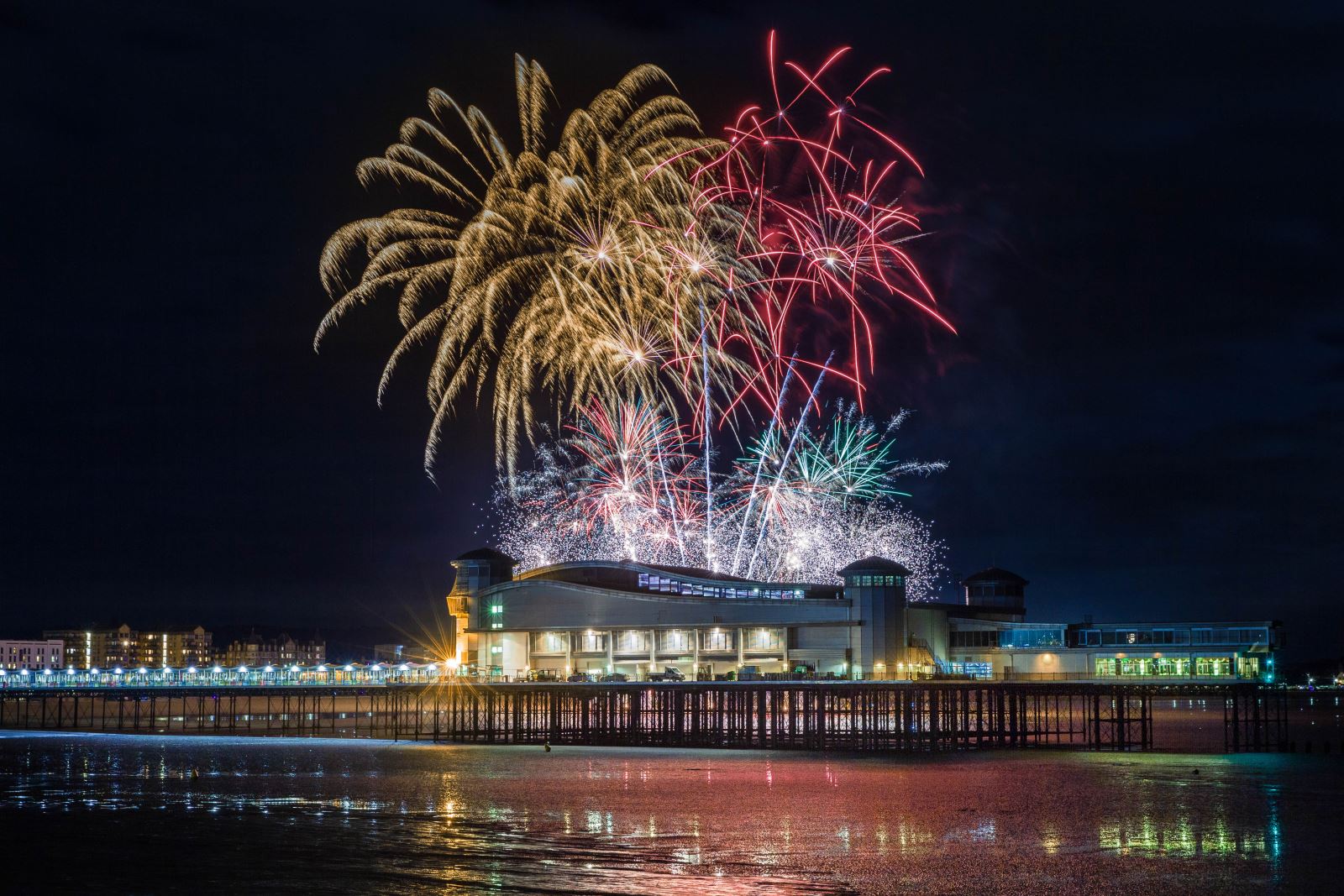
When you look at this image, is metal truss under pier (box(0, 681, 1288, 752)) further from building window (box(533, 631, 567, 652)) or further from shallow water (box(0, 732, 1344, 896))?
shallow water (box(0, 732, 1344, 896))

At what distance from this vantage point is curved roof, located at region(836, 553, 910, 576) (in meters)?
95.2

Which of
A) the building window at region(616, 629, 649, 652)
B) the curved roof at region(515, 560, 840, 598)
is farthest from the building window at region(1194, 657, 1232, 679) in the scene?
the building window at region(616, 629, 649, 652)

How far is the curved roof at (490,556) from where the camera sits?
362ft

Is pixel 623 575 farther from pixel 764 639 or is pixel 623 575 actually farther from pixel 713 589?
pixel 764 639

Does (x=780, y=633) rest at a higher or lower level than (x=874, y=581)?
lower

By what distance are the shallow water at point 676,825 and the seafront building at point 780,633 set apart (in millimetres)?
30644

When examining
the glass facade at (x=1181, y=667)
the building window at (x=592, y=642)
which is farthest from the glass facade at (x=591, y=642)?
the glass facade at (x=1181, y=667)

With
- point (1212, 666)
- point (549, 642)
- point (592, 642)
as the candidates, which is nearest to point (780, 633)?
point (592, 642)

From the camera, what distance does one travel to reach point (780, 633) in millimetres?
97188

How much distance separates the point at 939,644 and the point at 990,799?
5602cm

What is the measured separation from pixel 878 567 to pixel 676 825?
59244mm

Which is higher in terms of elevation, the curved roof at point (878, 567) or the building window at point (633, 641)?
the curved roof at point (878, 567)

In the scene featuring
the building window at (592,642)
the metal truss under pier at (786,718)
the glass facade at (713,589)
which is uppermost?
the glass facade at (713,589)

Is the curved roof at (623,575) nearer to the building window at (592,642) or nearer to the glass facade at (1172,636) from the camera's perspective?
the building window at (592,642)
